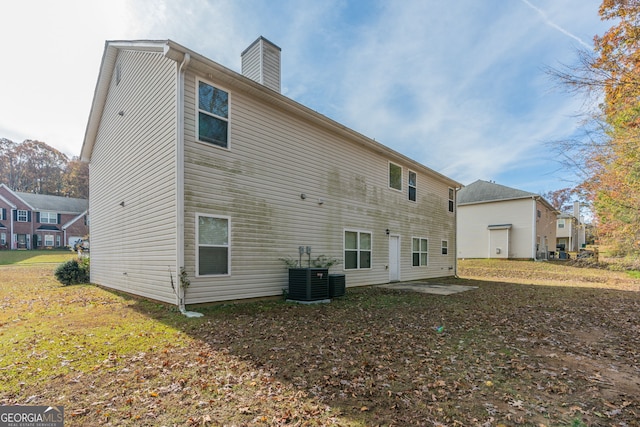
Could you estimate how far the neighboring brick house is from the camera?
35812 mm

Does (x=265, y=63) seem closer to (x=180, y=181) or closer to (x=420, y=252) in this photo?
(x=180, y=181)

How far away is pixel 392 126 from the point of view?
59.7 feet

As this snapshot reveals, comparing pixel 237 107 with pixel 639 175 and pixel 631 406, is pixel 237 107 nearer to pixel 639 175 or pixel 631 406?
pixel 631 406

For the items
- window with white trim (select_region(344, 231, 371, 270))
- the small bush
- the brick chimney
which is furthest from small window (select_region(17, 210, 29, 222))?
window with white trim (select_region(344, 231, 371, 270))

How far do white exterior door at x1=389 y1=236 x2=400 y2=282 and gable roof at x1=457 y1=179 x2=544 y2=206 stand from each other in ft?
52.5

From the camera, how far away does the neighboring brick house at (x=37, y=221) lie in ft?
117

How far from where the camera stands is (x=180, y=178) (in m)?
6.67

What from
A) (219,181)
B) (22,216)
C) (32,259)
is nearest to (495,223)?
(219,181)

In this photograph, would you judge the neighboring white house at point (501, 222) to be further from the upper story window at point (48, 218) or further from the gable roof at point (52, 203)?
the upper story window at point (48, 218)

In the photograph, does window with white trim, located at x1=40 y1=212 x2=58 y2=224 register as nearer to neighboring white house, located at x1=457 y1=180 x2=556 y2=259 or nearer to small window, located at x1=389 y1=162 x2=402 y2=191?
small window, located at x1=389 y1=162 x2=402 y2=191

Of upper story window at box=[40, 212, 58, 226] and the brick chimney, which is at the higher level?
the brick chimney

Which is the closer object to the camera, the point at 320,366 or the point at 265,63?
the point at 320,366

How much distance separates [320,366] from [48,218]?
48.1 meters

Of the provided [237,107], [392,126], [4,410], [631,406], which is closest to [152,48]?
[237,107]
